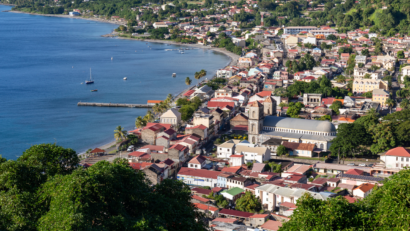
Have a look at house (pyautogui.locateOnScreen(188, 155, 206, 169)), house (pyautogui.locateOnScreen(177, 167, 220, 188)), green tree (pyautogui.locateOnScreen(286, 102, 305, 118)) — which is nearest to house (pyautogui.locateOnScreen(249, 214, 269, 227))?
house (pyautogui.locateOnScreen(177, 167, 220, 188))

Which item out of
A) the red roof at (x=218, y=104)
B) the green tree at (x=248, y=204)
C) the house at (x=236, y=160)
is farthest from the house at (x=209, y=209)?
the red roof at (x=218, y=104)

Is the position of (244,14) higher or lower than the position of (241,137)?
higher

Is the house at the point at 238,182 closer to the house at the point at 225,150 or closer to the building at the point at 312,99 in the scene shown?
the house at the point at 225,150

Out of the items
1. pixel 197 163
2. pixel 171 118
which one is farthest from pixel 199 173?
pixel 171 118

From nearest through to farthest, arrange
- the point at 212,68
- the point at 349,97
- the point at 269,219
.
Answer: the point at 269,219, the point at 349,97, the point at 212,68

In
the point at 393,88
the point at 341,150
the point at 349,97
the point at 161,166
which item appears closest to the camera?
the point at 161,166

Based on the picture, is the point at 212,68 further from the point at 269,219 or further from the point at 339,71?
the point at 269,219

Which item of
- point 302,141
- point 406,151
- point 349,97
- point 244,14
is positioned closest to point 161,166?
point 302,141
